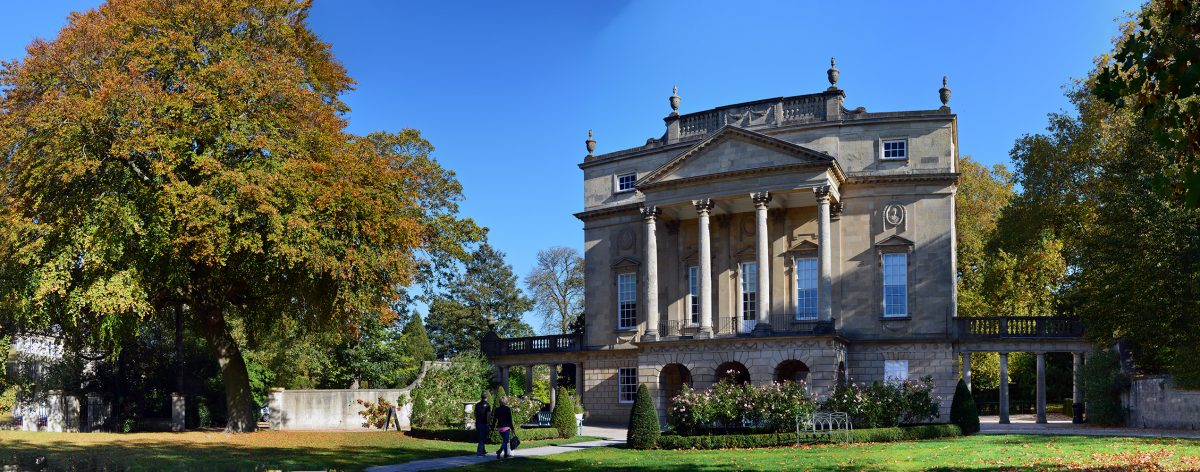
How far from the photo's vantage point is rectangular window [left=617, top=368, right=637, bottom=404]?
4291cm

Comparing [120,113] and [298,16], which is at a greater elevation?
[298,16]

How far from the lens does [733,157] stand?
38.7 meters

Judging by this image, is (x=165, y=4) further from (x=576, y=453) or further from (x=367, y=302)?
(x=576, y=453)

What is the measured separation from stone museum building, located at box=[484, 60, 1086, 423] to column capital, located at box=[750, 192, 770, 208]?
0.05 meters

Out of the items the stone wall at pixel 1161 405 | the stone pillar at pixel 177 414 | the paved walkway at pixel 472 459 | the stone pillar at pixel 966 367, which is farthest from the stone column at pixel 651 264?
the stone pillar at pixel 177 414

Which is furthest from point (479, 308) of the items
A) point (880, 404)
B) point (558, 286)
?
point (880, 404)

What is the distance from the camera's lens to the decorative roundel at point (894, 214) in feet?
127

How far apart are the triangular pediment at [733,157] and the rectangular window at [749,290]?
15.5ft

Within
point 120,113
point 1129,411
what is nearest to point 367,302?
point 120,113

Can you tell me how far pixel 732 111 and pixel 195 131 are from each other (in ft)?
75.9

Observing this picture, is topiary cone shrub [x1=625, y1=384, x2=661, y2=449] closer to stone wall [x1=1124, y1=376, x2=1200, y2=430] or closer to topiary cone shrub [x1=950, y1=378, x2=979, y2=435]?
topiary cone shrub [x1=950, y1=378, x2=979, y2=435]

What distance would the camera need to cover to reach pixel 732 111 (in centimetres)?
4175

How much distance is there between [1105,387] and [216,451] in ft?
101

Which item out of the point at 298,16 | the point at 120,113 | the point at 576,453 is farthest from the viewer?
the point at 298,16
